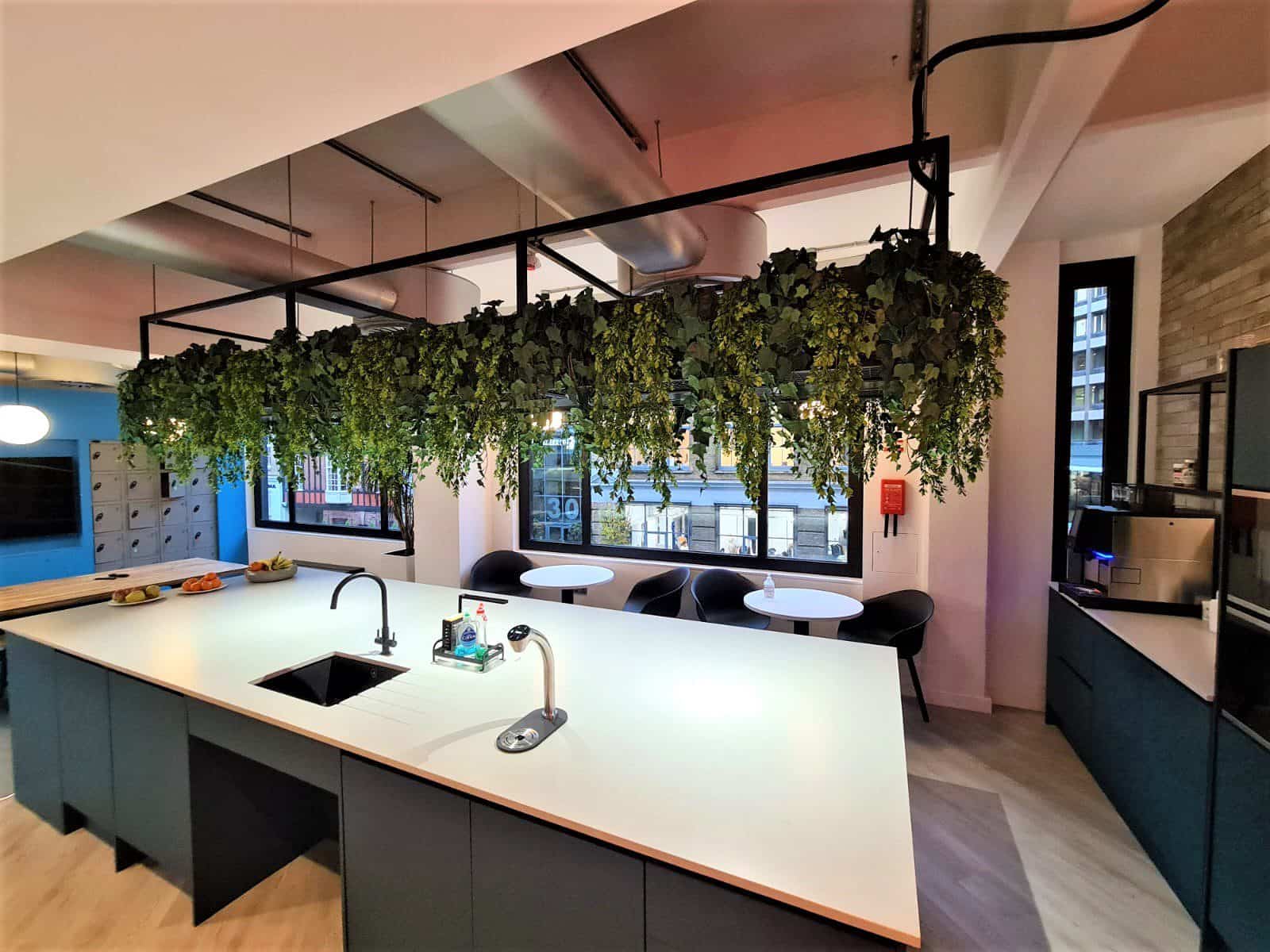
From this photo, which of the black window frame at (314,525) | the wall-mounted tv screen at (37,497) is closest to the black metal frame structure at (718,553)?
the black window frame at (314,525)

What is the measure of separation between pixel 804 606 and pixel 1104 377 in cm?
258

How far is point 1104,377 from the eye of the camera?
347cm

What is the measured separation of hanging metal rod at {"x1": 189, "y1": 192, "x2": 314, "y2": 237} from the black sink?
2.61 m

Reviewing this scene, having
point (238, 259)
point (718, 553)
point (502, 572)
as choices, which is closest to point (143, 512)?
point (502, 572)

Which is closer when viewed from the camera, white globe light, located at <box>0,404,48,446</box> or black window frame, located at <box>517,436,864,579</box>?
white globe light, located at <box>0,404,48,446</box>

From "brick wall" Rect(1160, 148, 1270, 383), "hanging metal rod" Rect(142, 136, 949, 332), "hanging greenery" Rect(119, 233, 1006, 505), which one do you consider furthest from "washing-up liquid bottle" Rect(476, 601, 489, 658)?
"brick wall" Rect(1160, 148, 1270, 383)

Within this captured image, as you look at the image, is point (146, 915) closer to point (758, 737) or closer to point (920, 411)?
point (758, 737)

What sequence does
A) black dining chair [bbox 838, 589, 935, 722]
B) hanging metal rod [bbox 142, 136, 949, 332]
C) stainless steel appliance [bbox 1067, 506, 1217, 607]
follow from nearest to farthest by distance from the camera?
hanging metal rod [bbox 142, 136, 949, 332] < stainless steel appliance [bbox 1067, 506, 1217, 607] < black dining chair [bbox 838, 589, 935, 722]

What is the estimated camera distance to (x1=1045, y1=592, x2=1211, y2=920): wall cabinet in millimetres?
1967

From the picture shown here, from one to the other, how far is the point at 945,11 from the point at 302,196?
135 inches

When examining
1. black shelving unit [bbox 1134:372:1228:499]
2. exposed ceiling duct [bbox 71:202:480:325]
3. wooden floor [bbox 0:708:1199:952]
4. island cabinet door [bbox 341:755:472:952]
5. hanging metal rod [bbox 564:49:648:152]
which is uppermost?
hanging metal rod [bbox 564:49:648:152]

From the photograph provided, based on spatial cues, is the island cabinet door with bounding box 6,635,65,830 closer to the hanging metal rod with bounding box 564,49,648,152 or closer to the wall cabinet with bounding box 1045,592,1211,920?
the hanging metal rod with bounding box 564,49,648,152

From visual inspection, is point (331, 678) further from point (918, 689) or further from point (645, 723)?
point (918, 689)

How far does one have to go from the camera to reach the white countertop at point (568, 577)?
13.7ft
